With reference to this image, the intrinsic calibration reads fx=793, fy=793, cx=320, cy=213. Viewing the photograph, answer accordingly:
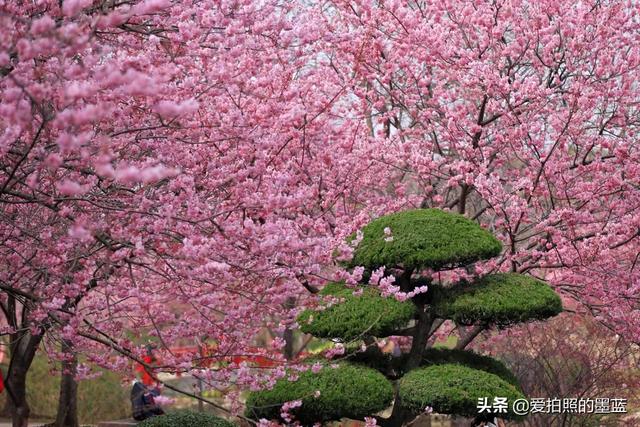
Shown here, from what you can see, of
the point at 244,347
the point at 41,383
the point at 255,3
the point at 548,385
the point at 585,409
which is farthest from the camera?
the point at 41,383

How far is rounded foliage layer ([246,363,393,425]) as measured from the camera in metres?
5.99

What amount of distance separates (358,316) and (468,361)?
1258mm

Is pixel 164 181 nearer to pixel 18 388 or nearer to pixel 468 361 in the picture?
pixel 468 361

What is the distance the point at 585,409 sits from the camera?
8.05 meters

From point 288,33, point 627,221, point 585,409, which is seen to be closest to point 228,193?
point 288,33

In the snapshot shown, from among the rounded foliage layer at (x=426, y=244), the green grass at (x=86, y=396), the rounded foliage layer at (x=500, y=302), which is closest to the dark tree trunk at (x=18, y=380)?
the rounded foliage layer at (x=426, y=244)

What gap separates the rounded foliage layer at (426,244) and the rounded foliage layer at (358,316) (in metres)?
0.28

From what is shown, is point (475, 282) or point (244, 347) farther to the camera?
point (475, 282)

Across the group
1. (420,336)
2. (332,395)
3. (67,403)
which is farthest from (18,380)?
(420,336)

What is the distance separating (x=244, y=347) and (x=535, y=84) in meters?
3.36

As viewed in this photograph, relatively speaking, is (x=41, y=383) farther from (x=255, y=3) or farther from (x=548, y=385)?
(x=255, y=3)

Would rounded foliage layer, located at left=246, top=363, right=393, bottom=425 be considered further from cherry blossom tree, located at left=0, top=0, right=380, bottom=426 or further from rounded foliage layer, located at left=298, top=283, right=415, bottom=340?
cherry blossom tree, located at left=0, top=0, right=380, bottom=426

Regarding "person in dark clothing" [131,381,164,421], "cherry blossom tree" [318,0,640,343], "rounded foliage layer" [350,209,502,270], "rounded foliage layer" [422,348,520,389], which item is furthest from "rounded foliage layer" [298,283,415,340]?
"person in dark clothing" [131,381,164,421]

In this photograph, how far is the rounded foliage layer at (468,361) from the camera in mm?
6637
